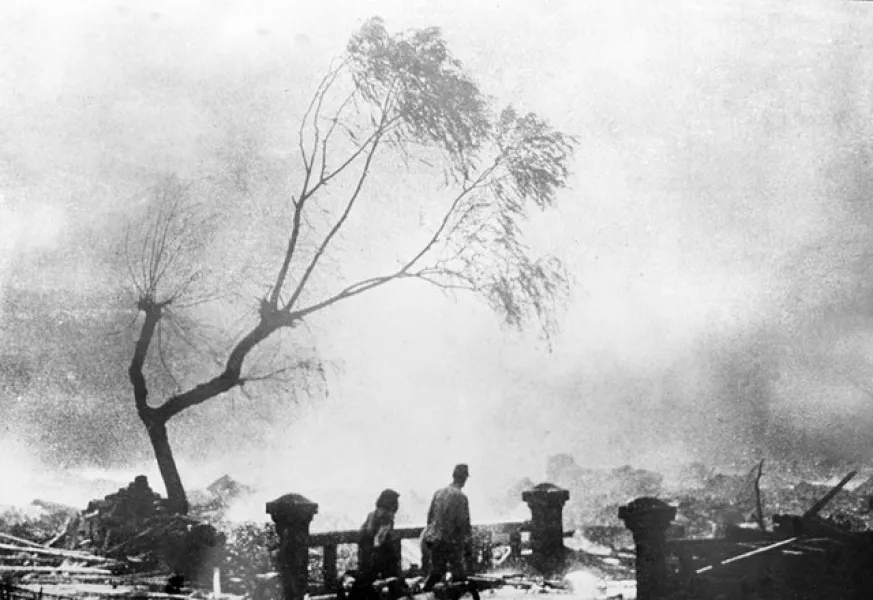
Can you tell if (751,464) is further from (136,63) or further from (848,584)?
(136,63)

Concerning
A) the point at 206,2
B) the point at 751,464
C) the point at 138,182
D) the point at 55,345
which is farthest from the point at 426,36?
the point at 751,464

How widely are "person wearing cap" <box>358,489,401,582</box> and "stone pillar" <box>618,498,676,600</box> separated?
345 centimetres

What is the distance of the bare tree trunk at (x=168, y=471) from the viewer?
1470cm

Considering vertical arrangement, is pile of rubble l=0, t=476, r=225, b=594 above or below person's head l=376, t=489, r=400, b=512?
below

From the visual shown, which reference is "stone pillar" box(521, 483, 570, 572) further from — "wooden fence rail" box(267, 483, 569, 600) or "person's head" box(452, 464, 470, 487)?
"person's head" box(452, 464, 470, 487)

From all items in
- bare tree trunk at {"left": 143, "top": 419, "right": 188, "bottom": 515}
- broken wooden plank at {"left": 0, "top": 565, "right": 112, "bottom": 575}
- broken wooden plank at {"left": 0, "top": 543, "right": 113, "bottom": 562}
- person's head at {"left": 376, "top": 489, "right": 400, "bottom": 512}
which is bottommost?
broken wooden plank at {"left": 0, "top": 565, "right": 112, "bottom": 575}

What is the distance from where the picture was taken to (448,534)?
31.6ft

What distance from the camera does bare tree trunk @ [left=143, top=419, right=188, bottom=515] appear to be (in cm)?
1470

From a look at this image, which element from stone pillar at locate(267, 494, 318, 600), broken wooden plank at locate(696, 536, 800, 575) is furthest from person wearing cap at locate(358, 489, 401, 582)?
broken wooden plank at locate(696, 536, 800, 575)

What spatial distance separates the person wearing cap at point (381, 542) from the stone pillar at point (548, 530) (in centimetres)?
418

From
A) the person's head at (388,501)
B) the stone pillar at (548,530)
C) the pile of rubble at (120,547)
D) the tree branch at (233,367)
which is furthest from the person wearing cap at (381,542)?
the tree branch at (233,367)

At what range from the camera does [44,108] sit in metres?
13.0

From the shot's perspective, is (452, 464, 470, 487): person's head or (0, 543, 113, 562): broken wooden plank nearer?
(452, 464, 470, 487): person's head

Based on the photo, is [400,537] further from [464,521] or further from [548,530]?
[548,530]
